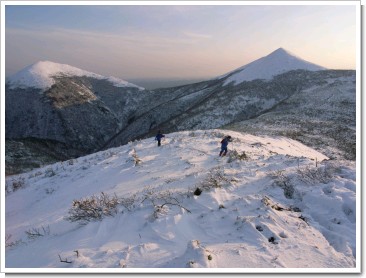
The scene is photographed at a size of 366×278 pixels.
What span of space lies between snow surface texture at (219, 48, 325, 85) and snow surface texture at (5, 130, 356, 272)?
58.5 meters

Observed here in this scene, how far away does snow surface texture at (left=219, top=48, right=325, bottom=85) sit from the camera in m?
67.9

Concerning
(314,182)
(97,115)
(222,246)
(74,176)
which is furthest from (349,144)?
(97,115)

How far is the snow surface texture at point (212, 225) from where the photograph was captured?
6188 millimetres

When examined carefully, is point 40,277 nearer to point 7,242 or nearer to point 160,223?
point 160,223

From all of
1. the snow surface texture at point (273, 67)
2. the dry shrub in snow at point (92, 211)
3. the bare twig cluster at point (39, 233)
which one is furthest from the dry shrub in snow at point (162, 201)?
the snow surface texture at point (273, 67)

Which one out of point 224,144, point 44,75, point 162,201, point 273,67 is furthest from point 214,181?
point 44,75

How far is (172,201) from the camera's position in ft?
28.2

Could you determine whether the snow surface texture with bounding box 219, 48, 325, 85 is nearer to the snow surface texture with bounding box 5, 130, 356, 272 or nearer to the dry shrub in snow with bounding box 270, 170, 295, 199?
the dry shrub in snow with bounding box 270, 170, 295, 199

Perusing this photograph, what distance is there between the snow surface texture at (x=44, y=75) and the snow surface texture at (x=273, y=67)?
33.3 metres

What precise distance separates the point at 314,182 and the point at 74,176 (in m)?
11.6

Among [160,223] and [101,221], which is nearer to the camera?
[160,223]

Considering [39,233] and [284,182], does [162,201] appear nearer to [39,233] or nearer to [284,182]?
[39,233]

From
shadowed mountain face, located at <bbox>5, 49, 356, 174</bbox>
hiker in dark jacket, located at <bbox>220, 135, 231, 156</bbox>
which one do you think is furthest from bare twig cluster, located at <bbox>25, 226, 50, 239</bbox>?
shadowed mountain face, located at <bbox>5, 49, 356, 174</bbox>

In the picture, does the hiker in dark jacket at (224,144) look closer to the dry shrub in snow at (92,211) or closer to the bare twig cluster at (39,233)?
the dry shrub in snow at (92,211)
